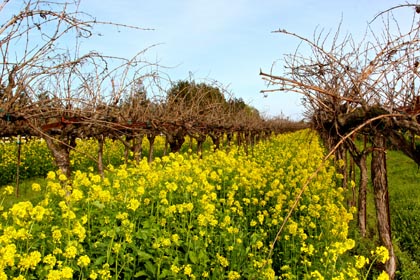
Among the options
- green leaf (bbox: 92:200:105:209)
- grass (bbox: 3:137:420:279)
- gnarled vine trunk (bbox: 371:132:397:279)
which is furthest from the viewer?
grass (bbox: 3:137:420:279)

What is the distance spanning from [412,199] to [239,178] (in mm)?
5107

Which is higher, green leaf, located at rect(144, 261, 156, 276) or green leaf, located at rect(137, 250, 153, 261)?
green leaf, located at rect(137, 250, 153, 261)

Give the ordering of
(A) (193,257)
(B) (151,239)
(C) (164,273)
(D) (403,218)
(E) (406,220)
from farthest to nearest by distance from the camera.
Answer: (D) (403,218) < (E) (406,220) < (B) (151,239) < (A) (193,257) < (C) (164,273)

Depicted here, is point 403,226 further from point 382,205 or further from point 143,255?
point 143,255

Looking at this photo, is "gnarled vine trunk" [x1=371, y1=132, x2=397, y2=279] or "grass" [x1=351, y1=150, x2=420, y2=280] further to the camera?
"grass" [x1=351, y1=150, x2=420, y2=280]

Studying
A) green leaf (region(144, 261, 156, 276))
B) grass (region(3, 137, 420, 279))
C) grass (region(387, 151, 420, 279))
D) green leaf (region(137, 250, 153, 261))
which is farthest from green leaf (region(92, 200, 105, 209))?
grass (region(387, 151, 420, 279))

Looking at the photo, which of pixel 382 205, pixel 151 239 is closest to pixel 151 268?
pixel 151 239

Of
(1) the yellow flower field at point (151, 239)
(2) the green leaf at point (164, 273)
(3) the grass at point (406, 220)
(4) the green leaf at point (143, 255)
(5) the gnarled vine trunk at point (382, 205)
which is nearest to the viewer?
(1) the yellow flower field at point (151, 239)

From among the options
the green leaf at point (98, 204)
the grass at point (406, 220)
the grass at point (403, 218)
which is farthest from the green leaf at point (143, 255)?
the grass at point (406, 220)

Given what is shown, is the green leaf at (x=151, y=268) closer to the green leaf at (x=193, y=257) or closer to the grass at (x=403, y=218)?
the green leaf at (x=193, y=257)

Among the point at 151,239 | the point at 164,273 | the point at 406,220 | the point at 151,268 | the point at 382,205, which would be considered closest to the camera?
the point at 164,273

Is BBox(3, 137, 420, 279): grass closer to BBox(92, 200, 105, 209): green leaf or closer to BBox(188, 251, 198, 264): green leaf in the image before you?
BBox(188, 251, 198, 264): green leaf

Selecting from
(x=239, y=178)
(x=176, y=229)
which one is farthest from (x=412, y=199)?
(x=176, y=229)

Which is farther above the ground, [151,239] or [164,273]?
[151,239]
